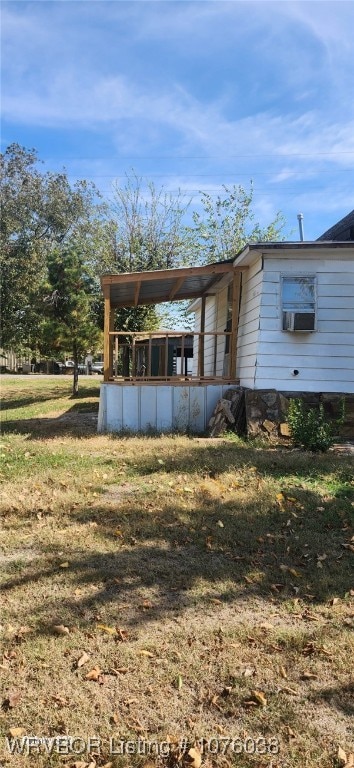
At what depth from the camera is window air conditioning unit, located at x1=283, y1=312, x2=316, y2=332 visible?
841cm

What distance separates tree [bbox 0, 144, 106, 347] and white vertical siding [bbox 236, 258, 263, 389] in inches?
384

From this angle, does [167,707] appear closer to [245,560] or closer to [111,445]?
[245,560]

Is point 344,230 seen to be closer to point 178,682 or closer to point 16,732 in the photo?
point 178,682

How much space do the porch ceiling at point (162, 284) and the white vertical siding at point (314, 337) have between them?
4.47 feet

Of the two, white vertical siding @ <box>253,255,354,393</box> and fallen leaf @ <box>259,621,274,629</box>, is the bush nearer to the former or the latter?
white vertical siding @ <box>253,255,354,393</box>

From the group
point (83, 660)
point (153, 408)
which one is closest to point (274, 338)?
point (153, 408)

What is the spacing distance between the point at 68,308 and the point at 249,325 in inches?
351

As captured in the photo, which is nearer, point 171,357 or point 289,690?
point 289,690

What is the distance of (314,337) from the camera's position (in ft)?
28.0

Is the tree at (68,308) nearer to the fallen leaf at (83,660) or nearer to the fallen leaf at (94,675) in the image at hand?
the fallen leaf at (83,660)

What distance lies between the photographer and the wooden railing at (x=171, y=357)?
→ 9.48 meters

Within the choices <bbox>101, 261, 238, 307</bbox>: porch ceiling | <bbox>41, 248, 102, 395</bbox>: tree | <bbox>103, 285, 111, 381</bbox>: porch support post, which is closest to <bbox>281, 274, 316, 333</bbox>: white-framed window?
<bbox>101, 261, 238, 307</bbox>: porch ceiling

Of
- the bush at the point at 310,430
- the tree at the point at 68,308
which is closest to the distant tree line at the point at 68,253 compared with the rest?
the tree at the point at 68,308

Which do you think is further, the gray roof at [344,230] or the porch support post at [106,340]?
the gray roof at [344,230]
